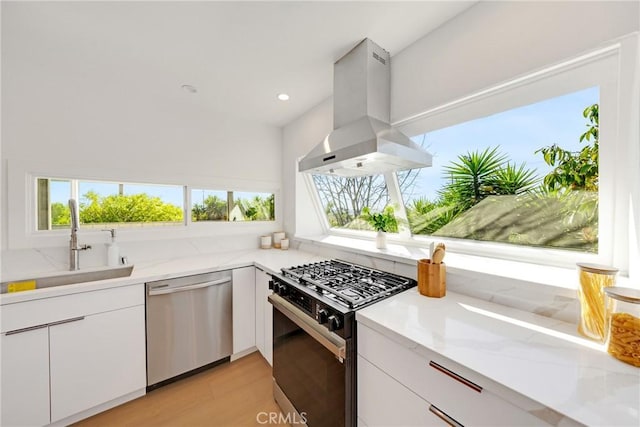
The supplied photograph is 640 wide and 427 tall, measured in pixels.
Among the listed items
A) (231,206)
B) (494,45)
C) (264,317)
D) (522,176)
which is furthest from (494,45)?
(231,206)

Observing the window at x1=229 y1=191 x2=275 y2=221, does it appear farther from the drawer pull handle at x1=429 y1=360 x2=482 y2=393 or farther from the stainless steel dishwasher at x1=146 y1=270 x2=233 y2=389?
the drawer pull handle at x1=429 y1=360 x2=482 y2=393

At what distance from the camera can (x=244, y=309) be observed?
215cm

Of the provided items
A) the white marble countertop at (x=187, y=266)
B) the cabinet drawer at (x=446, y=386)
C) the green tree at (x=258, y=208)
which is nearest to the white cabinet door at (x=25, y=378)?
the white marble countertop at (x=187, y=266)

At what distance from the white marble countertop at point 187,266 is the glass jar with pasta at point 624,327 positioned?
1.71 metres

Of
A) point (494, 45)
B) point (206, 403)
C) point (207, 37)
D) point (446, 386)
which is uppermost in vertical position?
point (207, 37)

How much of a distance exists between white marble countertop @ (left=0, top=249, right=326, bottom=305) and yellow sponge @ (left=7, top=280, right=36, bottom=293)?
419 mm

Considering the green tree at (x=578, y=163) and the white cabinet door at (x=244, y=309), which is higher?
the green tree at (x=578, y=163)

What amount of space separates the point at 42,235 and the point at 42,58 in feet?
4.38

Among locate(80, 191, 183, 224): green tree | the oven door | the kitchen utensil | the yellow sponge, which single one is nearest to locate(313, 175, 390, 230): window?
the kitchen utensil

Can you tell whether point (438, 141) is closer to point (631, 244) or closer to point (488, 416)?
point (631, 244)

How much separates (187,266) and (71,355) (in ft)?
2.70

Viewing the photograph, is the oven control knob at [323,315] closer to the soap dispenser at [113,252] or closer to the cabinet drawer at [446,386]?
the cabinet drawer at [446,386]

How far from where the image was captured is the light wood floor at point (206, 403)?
1.56m

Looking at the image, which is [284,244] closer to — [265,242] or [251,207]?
[265,242]
